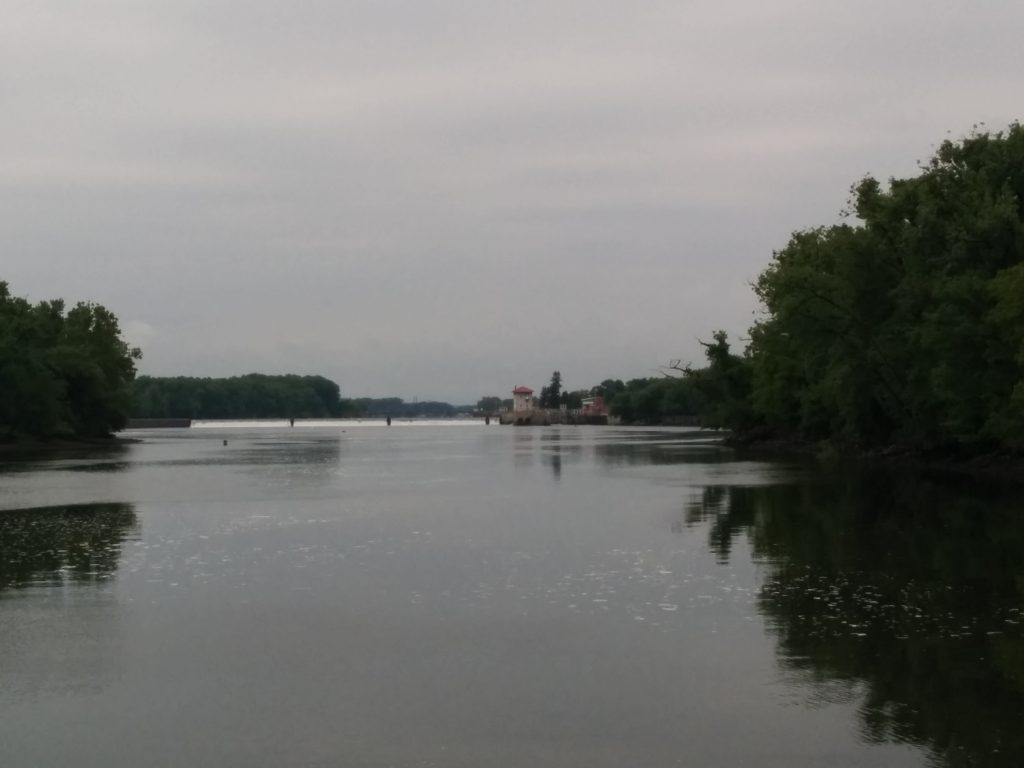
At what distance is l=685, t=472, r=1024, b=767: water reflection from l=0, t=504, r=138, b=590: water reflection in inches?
496

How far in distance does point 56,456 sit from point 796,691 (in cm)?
7677

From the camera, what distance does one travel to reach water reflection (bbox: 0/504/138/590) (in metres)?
21.7

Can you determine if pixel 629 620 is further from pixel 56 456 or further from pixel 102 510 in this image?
pixel 56 456

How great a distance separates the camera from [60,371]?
101 meters

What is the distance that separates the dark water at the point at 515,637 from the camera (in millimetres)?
11164

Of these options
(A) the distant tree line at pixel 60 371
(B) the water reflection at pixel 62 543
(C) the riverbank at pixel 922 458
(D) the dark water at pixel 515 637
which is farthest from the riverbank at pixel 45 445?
(D) the dark water at pixel 515 637

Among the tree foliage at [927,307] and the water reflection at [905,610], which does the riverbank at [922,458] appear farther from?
the water reflection at [905,610]

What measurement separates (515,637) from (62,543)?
14.8 meters

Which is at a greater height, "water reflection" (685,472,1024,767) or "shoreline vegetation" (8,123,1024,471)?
"shoreline vegetation" (8,123,1024,471)

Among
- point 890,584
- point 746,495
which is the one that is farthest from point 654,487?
point 890,584

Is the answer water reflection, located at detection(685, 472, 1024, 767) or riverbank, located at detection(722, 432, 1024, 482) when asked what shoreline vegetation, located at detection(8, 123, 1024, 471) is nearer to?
riverbank, located at detection(722, 432, 1024, 482)

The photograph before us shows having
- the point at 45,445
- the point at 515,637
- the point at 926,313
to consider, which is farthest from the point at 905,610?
the point at 45,445

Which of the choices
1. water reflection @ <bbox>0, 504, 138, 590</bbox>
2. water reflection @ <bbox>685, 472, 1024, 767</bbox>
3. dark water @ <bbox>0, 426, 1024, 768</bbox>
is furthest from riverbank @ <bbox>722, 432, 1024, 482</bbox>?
water reflection @ <bbox>0, 504, 138, 590</bbox>

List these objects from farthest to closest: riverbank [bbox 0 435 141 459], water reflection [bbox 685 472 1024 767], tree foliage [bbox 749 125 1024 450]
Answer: riverbank [bbox 0 435 141 459] < tree foliage [bbox 749 125 1024 450] < water reflection [bbox 685 472 1024 767]
